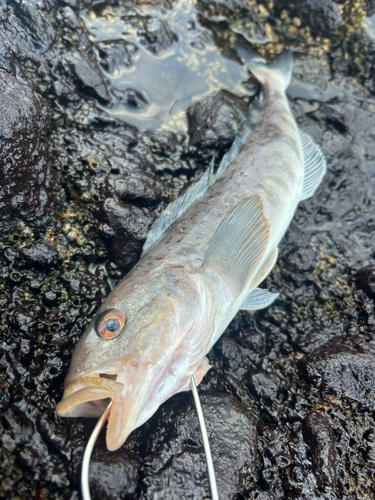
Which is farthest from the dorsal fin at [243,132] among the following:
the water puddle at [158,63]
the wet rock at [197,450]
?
the wet rock at [197,450]

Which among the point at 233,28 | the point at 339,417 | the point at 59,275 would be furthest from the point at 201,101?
the point at 339,417

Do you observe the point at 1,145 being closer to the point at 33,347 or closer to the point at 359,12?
the point at 33,347

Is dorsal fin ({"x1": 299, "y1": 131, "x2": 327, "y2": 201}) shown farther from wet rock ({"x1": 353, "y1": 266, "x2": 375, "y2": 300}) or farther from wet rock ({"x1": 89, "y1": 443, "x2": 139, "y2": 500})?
wet rock ({"x1": 89, "y1": 443, "x2": 139, "y2": 500})

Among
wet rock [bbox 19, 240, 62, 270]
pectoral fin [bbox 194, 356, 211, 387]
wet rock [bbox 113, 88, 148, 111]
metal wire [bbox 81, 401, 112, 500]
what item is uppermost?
wet rock [bbox 113, 88, 148, 111]

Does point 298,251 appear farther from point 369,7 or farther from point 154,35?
point 369,7

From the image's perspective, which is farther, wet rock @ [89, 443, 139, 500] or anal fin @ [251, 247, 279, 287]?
anal fin @ [251, 247, 279, 287]

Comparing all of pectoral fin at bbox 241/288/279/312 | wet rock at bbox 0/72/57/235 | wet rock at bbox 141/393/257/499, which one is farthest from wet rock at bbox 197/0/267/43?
wet rock at bbox 141/393/257/499

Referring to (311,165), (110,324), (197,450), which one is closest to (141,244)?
(110,324)

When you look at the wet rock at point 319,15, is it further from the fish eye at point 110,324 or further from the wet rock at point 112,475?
the wet rock at point 112,475
